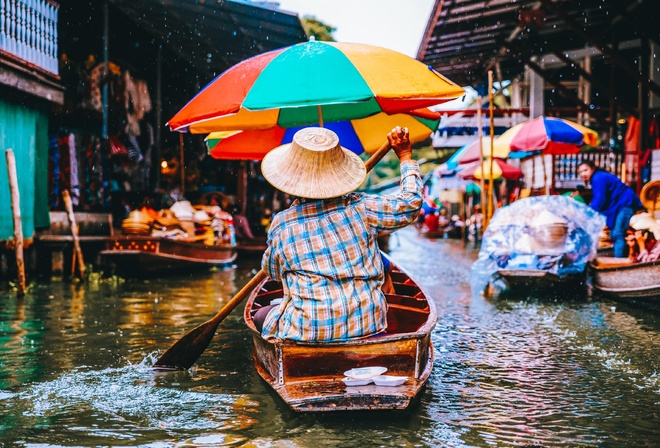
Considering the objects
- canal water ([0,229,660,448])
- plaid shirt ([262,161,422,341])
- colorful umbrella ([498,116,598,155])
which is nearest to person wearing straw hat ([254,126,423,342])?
plaid shirt ([262,161,422,341])

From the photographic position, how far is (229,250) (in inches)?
572

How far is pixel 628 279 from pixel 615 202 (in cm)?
235

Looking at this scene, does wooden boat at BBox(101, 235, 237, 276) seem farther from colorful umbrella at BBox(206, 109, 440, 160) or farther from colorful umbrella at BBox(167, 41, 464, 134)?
colorful umbrella at BBox(167, 41, 464, 134)

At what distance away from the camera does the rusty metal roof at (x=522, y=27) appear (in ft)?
42.2

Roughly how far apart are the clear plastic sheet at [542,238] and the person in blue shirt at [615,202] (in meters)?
1.06

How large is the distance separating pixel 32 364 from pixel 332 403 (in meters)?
2.99

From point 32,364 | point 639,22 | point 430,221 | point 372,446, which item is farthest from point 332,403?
point 430,221

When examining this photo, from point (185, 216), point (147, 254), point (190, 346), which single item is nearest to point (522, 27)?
point (185, 216)

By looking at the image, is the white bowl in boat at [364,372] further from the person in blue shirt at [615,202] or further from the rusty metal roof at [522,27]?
the rusty metal roof at [522,27]

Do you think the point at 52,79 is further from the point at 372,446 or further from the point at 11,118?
the point at 372,446

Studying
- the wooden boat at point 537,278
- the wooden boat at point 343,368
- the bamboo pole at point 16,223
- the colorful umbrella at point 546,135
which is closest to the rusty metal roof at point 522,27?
the colorful umbrella at point 546,135

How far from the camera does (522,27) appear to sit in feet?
48.7

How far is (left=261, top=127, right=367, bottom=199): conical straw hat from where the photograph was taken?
13.1 feet

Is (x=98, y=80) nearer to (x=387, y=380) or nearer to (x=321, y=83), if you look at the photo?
(x=321, y=83)
